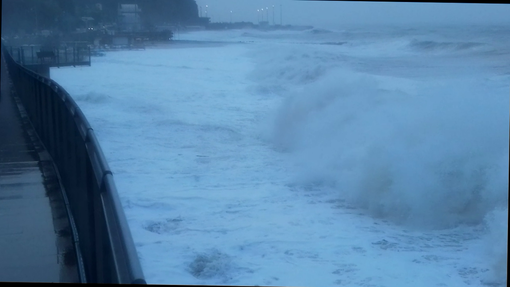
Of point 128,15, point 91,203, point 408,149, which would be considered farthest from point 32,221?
point 408,149

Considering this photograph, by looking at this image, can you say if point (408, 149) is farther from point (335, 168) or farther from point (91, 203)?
point (91, 203)

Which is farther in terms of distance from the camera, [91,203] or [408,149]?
[408,149]

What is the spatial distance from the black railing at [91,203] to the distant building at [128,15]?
2009 mm

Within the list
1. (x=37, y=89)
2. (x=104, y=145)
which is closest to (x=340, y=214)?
(x=37, y=89)

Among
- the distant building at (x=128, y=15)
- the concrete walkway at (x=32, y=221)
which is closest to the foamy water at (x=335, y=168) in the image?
the concrete walkway at (x=32, y=221)

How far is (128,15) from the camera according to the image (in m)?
10.1

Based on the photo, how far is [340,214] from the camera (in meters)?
7.90

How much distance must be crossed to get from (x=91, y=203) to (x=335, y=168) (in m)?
6.08

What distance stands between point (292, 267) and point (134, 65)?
1800 centimetres

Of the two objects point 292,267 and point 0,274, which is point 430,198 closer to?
point 292,267

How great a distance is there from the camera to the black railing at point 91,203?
2869 millimetres

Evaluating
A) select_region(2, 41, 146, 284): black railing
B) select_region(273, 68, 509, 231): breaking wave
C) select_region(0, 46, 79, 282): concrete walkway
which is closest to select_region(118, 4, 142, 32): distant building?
select_region(2, 41, 146, 284): black railing

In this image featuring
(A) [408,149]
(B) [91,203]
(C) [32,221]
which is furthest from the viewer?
(A) [408,149]

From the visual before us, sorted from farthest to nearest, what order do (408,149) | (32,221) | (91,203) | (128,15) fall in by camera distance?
(128,15)
(408,149)
(32,221)
(91,203)
